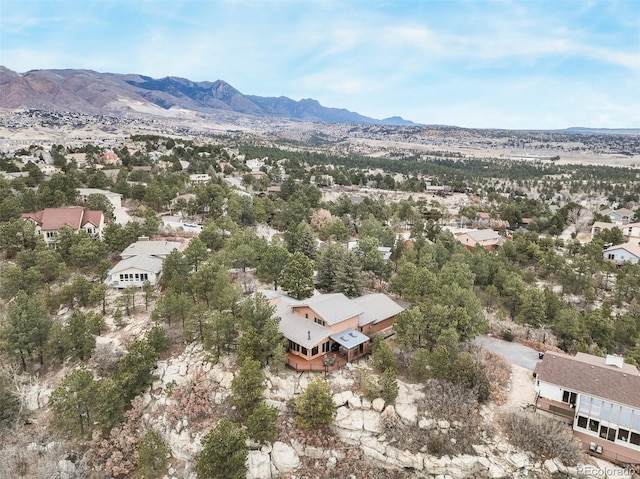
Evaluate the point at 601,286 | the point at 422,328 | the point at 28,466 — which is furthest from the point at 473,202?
the point at 28,466

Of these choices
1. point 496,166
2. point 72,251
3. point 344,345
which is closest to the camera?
point 344,345

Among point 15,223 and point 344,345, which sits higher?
point 15,223

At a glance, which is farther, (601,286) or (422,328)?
(601,286)

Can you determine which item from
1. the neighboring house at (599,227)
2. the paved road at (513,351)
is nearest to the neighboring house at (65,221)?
the paved road at (513,351)

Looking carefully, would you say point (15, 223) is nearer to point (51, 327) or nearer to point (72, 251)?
point (72, 251)

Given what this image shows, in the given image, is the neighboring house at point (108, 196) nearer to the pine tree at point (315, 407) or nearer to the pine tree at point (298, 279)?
the pine tree at point (298, 279)

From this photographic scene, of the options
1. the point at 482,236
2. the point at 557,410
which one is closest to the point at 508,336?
the point at 557,410

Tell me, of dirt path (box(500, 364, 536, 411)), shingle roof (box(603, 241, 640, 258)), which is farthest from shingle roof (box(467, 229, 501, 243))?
dirt path (box(500, 364, 536, 411))

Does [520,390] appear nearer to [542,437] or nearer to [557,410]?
[557,410]
